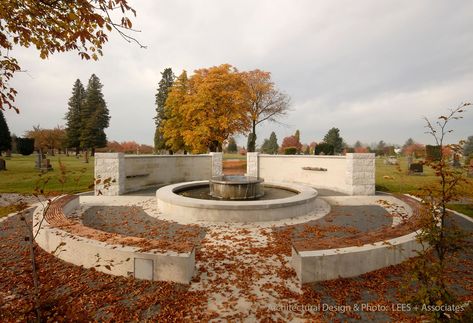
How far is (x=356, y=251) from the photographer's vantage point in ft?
16.1

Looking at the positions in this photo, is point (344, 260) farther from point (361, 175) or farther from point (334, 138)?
point (334, 138)

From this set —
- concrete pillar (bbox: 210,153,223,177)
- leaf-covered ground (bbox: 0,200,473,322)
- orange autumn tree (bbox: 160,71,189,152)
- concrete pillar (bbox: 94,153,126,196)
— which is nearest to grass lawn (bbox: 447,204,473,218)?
leaf-covered ground (bbox: 0,200,473,322)

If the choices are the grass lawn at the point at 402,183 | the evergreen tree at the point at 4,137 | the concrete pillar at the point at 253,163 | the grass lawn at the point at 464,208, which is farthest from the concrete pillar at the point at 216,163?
the evergreen tree at the point at 4,137

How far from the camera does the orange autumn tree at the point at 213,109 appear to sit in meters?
24.1

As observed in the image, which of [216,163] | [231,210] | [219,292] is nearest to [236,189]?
[231,210]

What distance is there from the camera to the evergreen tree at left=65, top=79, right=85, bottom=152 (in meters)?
51.0

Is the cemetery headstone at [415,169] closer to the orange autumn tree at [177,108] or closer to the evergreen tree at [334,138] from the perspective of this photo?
the orange autumn tree at [177,108]

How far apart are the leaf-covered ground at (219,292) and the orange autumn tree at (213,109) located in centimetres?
1873

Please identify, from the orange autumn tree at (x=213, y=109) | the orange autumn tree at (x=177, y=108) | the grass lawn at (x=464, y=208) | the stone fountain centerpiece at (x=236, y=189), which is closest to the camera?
the grass lawn at (x=464, y=208)

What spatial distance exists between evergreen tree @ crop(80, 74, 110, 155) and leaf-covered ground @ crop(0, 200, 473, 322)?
4761 centimetres

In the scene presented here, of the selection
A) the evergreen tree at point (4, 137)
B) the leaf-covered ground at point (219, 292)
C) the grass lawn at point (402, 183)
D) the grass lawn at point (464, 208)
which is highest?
the evergreen tree at point (4, 137)

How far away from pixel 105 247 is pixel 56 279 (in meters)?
1.02

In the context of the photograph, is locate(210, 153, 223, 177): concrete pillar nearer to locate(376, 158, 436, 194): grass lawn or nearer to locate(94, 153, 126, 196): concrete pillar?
locate(94, 153, 126, 196): concrete pillar

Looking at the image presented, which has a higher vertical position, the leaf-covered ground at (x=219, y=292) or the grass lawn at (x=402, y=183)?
the grass lawn at (x=402, y=183)
